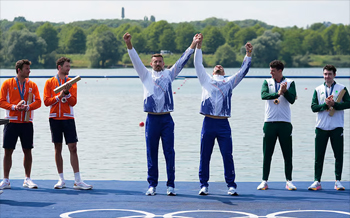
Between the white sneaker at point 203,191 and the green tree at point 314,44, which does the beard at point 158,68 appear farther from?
the green tree at point 314,44

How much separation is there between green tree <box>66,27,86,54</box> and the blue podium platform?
129813mm

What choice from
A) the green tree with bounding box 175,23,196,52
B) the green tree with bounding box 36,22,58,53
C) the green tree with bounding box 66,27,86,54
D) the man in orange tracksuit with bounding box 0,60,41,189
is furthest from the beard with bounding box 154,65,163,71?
the green tree with bounding box 175,23,196,52

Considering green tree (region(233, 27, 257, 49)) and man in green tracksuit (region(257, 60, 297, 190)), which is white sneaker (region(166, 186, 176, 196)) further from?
green tree (region(233, 27, 257, 49))

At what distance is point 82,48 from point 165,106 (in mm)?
135365

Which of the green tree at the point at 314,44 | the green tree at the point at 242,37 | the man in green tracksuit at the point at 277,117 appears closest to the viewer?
the man in green tracksuit at the point at 277,117

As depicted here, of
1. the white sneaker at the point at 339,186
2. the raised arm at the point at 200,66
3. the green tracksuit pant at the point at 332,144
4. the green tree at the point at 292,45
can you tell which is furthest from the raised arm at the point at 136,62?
the green tree at the point at 292,45

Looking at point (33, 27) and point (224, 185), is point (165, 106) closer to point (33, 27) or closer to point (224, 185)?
point (224, 185)

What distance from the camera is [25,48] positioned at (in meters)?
110

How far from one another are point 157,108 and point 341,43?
13822cm

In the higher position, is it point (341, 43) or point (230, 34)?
point (230, 34)

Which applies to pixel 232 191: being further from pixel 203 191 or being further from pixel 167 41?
pixel 167 41

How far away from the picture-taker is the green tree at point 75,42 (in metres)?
138

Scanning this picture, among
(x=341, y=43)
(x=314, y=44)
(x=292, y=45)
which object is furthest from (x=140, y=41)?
(x=341, y=43)

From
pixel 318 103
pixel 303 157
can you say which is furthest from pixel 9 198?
pixel 303 157
